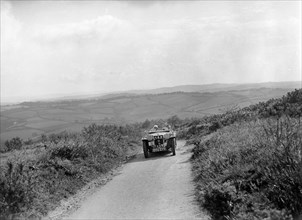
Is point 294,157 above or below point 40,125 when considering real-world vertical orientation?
above

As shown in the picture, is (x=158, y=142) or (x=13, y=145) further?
(x=13, y=145)

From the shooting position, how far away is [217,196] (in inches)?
310

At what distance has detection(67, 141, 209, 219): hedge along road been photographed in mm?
8352

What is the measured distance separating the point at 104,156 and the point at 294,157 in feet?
37.1

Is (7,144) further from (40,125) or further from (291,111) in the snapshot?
(40,125)

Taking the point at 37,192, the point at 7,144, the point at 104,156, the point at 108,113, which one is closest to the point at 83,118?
the point at 108,113

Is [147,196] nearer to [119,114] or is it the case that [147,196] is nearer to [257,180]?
[257,180]

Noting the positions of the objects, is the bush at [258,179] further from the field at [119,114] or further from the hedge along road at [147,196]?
the field at [119,114]

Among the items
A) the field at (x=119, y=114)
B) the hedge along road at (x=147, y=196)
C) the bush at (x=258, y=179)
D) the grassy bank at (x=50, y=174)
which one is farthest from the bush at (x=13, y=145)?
the bush at (x=258, y=179)

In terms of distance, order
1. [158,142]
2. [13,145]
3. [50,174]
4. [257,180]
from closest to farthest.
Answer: [257,180]
[50,174]
[158,142]
[13,145]

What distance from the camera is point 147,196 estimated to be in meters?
9.93

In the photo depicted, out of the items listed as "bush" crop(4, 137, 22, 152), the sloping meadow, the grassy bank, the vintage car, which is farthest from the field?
the sloping meadow

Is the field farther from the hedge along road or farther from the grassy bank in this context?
the hedge along road

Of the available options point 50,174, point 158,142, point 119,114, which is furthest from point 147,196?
point 119,114
